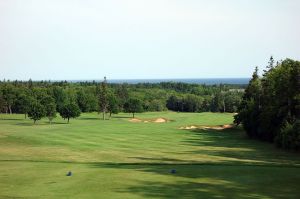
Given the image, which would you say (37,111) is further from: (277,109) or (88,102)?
(277,109)

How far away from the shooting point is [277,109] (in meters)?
61.2

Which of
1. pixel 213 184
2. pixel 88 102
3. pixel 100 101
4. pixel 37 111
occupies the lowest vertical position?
pixel 88 102

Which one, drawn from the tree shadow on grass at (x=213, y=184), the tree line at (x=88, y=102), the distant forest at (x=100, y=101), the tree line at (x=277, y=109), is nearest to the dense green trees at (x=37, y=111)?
the tree line at (x=88, y=102)

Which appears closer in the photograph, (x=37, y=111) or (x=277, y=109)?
(x=277, y=109)

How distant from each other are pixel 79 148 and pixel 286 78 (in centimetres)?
3229

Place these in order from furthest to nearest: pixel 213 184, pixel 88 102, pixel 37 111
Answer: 1. pixel 88 102
2. pixel 37 111
3. pixel 213 184

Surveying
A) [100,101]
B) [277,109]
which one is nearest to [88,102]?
[100,101]

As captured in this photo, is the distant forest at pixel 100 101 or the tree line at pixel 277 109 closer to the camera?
the tree line at pixel 277 109

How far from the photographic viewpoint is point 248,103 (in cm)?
7206

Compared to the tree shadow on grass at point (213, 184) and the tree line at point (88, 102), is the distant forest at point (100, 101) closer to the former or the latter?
the tree line at point (88, 102)

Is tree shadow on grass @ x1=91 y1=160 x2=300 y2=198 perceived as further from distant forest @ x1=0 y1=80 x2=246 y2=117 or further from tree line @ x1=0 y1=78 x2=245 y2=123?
distant forest @ x1=0 y1=80 x2=246 y2=117

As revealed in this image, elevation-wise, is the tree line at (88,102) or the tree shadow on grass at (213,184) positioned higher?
the tree shadow on grass at (213,184)

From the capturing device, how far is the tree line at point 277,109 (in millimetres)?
→ 52112

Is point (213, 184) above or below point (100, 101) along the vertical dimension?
above
